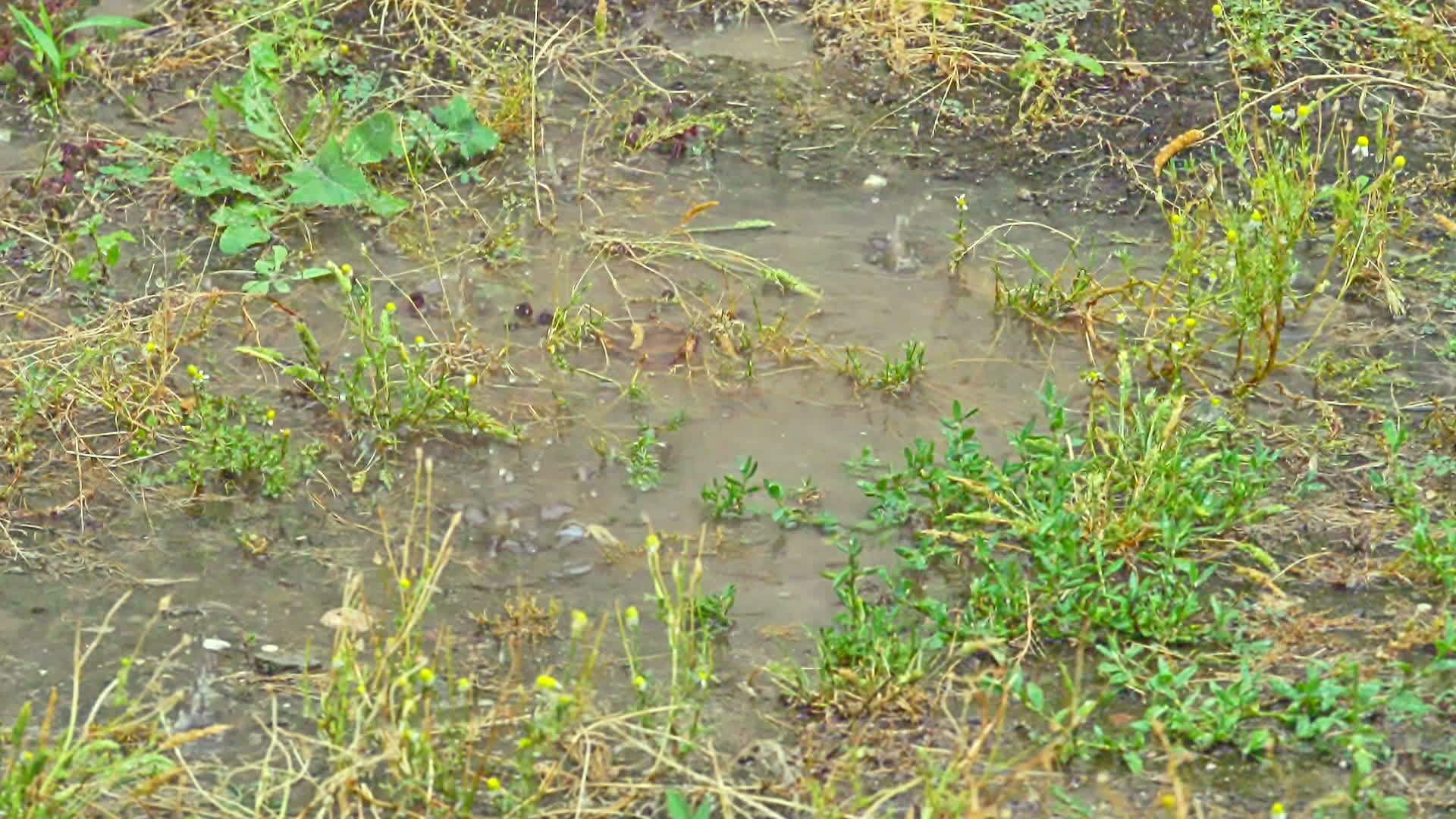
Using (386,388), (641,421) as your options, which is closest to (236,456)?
(386,388)

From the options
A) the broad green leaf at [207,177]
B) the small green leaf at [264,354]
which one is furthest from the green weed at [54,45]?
the small green leaf at [264,354]

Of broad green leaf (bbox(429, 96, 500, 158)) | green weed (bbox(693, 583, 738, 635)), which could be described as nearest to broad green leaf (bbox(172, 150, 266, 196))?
broad green leaf (bbox(429, 96, 500, 158))

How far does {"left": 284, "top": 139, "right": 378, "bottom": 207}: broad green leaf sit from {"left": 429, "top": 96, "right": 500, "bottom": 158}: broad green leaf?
31 centimetres

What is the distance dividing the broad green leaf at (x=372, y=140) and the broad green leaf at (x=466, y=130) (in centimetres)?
19

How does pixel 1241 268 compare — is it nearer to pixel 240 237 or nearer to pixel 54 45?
pixel 240 237

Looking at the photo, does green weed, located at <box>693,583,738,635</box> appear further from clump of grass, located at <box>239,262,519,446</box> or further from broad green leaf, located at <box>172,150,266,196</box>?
broad green leaf, located at <box>172,150,266,196</box>

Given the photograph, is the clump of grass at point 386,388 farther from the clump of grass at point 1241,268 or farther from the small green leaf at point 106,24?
the small green leaf at point 106,24

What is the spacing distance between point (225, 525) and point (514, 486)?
65 cm

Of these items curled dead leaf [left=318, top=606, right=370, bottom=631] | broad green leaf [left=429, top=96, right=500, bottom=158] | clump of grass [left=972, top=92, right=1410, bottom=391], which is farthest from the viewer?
broad green leaf [left=429, top=96, right=500, bottom=158]

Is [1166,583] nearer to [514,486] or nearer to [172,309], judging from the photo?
[514,486]

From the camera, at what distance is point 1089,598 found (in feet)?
12.0

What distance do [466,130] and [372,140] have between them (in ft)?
0.97

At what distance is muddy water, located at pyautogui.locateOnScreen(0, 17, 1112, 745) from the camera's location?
12.5ft

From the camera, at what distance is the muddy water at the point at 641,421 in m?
3.82
